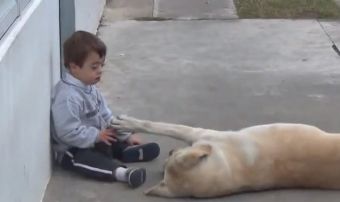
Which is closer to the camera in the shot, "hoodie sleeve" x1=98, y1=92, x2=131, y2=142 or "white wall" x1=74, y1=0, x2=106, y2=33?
"hoodie sleeve" x1=98, y1=92, x2=131, y2=142

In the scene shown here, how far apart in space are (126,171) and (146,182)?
140mm

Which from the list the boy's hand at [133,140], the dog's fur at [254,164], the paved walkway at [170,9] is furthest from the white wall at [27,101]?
the paved walkway at [170,9]

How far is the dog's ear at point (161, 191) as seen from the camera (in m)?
4.67

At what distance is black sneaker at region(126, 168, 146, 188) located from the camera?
4848mm

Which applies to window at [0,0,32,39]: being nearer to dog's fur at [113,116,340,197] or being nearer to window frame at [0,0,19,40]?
window frame at [0,0,19,40]

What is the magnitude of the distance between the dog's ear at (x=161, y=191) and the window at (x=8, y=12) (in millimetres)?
1175

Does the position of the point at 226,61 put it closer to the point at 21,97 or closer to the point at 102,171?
the point at 102,171

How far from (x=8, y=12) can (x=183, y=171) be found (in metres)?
1.22

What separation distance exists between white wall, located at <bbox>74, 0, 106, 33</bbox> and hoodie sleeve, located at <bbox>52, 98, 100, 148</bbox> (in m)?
2.20

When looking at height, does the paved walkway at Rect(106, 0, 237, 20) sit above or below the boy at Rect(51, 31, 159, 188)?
below

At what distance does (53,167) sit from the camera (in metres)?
5.07

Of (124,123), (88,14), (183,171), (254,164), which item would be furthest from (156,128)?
(88,14)

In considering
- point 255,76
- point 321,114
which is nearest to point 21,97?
point 321,114

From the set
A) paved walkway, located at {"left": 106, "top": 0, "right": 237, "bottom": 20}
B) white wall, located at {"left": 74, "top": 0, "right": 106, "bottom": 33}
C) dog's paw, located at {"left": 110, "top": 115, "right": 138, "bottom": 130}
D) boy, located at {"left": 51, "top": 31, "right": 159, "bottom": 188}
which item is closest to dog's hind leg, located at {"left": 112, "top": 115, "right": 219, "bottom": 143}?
dog's paw, located at {"left": 110, "top": 115, "right": 138, "bottom": 130}
